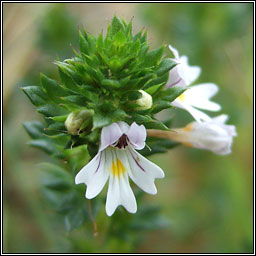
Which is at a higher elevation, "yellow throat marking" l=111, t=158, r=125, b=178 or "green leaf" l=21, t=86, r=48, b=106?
"green leaf" l=21, t=86, r=48, b=106

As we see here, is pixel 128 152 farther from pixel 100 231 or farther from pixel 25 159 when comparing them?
pixel 25 159

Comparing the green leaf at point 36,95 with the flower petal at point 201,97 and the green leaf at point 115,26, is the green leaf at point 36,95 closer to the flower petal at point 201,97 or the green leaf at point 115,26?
the green leaf at point 115,26

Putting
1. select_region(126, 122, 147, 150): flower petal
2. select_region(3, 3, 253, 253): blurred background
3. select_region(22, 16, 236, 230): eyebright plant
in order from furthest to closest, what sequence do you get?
select_region(3, 3, 253, 253): blurred background → select_region(22, 16, 236, 230): eyebright plant → select_region(126, 122, 147, 150): flower petal

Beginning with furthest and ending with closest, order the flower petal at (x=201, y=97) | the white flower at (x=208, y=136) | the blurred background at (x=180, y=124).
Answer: the blurred background at (x=180, y=124) → the white flower at (x=208, y=136) → the flower petal at (x=201, y=97)

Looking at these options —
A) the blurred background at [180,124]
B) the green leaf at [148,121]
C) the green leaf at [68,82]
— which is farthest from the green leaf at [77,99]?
the blurred background at [180,124]

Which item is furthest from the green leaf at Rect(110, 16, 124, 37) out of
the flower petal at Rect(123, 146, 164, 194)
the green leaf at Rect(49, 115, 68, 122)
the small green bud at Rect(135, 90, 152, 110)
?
the flower petal at Rect(123, 146, 164, 194)

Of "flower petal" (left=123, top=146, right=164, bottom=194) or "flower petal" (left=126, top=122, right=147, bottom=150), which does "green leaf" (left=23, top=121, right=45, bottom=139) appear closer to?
"flower petal" (left=123, top=146, right=164, bottom=194)

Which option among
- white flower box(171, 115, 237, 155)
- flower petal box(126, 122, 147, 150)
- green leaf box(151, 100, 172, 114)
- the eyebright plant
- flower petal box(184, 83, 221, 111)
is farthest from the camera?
white flower box(171, 115, 237, 155)
